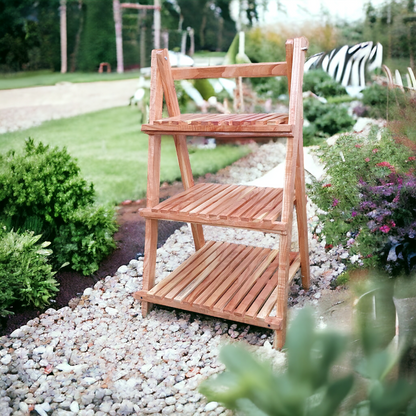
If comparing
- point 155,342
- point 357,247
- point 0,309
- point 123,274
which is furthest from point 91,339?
point 357,247

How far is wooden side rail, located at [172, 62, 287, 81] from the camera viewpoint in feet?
6.88

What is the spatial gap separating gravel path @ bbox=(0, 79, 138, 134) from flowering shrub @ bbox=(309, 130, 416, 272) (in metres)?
2.23

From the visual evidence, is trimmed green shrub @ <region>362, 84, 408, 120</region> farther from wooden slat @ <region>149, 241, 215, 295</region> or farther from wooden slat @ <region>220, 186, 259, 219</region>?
wooden slat @ <region>149, 241, 215, 295</region>

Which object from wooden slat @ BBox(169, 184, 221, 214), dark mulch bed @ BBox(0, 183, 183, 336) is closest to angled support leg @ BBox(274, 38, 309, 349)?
wooden slat @ BBox(169, 184, 221, 214)

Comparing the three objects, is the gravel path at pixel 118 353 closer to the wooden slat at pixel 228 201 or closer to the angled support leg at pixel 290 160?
the angled support leg at pixel 290 160

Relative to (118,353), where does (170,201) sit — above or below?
above

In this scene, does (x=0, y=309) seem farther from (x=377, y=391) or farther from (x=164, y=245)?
(x=377, y=391)

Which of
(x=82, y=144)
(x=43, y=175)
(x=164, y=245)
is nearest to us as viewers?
(x=43, y=175)

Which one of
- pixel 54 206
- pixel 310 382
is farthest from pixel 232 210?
pixel 310 382

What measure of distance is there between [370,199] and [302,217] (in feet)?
1.30

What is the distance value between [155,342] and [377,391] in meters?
1.94

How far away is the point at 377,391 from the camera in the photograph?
33 cm

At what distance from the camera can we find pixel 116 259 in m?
2.99

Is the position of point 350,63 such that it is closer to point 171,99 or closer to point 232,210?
point 171,99
